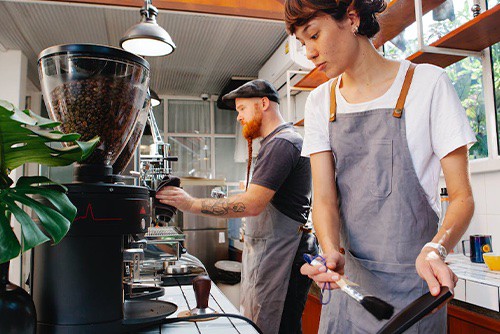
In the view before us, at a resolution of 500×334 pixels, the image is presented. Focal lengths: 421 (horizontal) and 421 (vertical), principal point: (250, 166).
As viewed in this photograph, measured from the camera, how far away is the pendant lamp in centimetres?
284

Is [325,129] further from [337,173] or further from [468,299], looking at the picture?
[468,299]

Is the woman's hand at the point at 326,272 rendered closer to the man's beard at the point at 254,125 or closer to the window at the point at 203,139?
the man's beard at the point at 254,125

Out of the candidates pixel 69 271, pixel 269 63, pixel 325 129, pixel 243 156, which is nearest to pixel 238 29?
pixel 269 63

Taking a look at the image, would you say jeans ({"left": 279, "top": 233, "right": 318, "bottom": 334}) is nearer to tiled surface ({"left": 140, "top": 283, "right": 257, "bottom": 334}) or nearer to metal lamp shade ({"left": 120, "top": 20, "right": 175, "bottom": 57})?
tiled surface ({"left": 140, "top": 283, "right": 257, "bottom": 334})

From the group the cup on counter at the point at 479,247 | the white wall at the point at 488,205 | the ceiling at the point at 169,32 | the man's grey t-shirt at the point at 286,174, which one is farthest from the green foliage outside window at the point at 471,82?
the ceiling at the point at 169,32

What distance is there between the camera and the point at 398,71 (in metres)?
1.21

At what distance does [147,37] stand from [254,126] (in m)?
1.17

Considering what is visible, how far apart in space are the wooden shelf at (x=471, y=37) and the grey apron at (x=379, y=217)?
1102 millimetres

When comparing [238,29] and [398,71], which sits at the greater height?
[238,29]

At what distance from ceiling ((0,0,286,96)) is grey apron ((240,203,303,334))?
8.11 ft

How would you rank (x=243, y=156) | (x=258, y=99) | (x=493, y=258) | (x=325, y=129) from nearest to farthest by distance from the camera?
(x=325, y=129), (x=493, y=258), (x=258, y=99), (x=243, y=156)

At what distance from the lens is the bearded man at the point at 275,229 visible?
1.80m

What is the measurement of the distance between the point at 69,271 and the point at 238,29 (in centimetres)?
430

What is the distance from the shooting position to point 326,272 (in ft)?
3.19
